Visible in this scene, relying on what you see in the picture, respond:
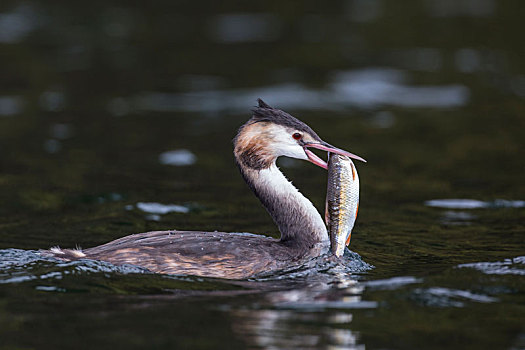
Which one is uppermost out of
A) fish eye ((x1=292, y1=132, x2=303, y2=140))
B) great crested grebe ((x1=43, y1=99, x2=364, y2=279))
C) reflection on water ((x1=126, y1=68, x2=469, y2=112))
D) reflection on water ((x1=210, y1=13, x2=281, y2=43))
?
reflection on water ((x1=210, y1=13, x2=281, y2=43))

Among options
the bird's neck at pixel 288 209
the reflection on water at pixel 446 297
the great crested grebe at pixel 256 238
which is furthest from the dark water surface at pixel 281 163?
the bird's neck at pixel 288 209

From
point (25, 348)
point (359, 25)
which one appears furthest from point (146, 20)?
point (25, 348)

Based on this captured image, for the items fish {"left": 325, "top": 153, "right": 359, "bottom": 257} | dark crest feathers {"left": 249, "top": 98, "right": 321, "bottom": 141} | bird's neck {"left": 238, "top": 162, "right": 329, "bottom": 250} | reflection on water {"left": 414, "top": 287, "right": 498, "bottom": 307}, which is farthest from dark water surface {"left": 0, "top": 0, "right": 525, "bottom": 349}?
dark crest feathers {"left": 249, "top": 98, "right": 321, "bottom": 141}

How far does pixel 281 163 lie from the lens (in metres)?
14.9

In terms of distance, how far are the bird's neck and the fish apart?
0.20 meters

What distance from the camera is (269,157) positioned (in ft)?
30.3

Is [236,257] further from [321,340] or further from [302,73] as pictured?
[302,73]

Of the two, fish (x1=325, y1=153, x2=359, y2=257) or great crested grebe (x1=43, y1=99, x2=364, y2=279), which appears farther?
fish (x1=325, y1=153, x2=359, y2=257)

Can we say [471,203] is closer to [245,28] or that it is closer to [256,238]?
[256,238]

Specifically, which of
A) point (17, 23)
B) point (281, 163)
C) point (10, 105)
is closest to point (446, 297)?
point (281, 163)

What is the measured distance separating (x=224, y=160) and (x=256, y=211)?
2667 mm

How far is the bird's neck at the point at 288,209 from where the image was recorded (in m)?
9.11

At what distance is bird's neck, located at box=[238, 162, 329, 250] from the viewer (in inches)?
359

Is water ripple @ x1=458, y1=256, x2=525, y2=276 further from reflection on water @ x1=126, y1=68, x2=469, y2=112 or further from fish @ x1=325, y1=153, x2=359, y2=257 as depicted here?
reflection on water @ x1=126, y1=68, x2=469, y2=112
